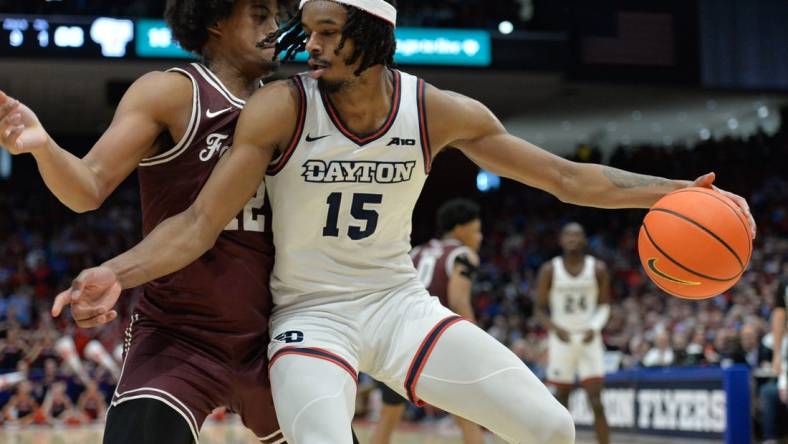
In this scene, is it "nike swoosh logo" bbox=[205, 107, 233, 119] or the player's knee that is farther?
"nike swoosh logo" bbox=[205, 107, 233, 119]

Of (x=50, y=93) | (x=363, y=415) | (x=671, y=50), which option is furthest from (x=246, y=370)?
(x=50, y=93)

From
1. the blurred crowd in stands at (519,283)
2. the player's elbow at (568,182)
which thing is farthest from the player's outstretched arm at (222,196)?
the blurred crowd in stands at (519,283)

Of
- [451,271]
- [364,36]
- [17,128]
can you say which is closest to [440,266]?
[451,271]

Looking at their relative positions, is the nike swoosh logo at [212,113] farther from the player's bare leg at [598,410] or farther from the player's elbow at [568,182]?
the player's bare leg at [598,410]

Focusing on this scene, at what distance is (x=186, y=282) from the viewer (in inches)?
131

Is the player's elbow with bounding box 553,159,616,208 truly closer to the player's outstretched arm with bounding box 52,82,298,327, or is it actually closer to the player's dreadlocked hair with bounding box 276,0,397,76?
the player's dreadlocked hair with bounding box 276,0,397,76

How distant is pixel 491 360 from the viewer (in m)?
3.27

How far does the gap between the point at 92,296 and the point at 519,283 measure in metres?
17.7

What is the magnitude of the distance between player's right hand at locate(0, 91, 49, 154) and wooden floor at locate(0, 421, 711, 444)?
23.1ft

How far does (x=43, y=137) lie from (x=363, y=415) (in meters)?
13.1

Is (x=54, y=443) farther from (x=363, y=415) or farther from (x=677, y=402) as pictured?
(x=677, y=402)

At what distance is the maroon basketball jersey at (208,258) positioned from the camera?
3.32 m

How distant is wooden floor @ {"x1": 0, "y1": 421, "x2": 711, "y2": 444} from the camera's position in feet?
35.9

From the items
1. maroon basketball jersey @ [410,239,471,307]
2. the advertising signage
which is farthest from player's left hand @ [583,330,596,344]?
the advertising signage
